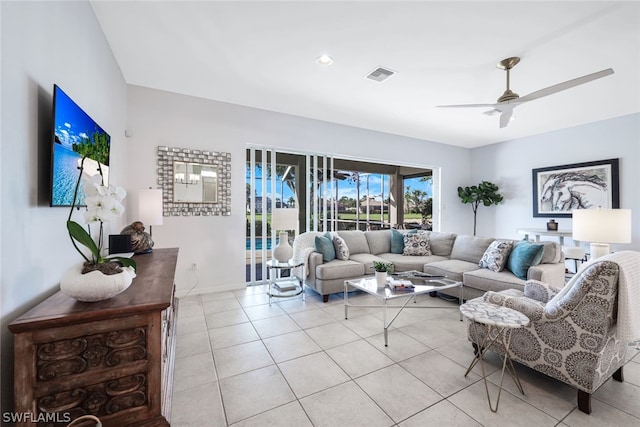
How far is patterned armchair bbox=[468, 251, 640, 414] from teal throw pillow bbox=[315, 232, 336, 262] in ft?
7.67

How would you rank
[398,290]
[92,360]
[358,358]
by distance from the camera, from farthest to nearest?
[398,290] → [358,358] → [92,360]

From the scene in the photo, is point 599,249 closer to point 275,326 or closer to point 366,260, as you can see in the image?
point 366,260

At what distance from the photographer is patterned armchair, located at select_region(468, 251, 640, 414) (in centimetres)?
154

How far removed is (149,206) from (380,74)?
10.0ft

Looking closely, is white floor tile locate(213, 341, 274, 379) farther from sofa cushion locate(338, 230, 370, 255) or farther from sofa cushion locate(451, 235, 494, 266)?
sofa cushion locate(451, 235, 494, 266)

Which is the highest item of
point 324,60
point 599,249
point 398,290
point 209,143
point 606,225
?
point 324,60

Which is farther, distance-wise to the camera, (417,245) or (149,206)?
(417,245)

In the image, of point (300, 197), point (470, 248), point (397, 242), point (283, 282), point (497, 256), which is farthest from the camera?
point (300, 197)

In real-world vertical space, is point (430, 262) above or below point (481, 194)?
below

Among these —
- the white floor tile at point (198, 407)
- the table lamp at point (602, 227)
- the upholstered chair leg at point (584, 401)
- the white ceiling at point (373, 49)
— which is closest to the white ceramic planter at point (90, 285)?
the white floor tile at point (198, 407)

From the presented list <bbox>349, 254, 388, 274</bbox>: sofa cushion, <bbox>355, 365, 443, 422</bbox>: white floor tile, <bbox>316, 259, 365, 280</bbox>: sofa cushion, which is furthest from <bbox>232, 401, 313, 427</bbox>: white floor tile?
<bbox>349, 254, 388, 274</bbox>: sofa cushion

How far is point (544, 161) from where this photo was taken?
5555mm

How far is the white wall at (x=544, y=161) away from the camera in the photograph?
14.6 feet

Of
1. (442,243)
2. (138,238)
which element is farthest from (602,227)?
(138,238)
